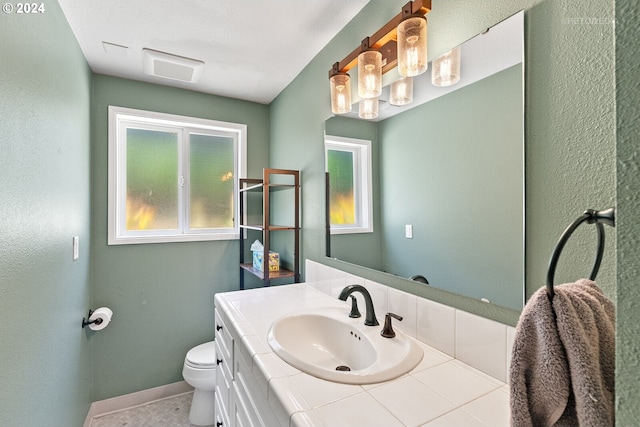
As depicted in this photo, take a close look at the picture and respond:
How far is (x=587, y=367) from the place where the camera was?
1.36ft

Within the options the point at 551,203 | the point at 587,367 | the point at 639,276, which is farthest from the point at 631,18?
the point at 551,203

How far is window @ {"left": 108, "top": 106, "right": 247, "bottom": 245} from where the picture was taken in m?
2.21

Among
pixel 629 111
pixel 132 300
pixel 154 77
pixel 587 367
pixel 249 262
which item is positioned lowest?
pixel 132 300

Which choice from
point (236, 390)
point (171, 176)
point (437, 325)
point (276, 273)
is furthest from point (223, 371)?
point (171, 176)

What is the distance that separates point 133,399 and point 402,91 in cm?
266

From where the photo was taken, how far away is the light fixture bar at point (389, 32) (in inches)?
39.8

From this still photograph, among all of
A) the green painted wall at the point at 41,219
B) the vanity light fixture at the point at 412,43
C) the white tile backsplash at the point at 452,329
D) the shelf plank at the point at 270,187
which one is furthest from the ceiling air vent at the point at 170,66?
the white tile backsplash at the point at 452,329

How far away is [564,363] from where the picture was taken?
0.43 metres

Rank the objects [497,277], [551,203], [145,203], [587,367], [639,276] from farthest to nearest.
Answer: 1. [145,203]
2. [497,277]
3. [551,203]
4. [587,367]
5. [639,276]

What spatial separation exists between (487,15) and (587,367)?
3.15ft

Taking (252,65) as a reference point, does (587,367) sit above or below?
below

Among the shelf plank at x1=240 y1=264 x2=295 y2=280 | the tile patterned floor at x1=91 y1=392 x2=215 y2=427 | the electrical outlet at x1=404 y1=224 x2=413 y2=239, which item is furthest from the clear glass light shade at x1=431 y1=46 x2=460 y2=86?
the tile patterned floor at x1=91 y1=392 x2=215 y2=427

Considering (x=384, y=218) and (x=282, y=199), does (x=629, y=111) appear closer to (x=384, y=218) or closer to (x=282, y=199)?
(x=384, y=218)

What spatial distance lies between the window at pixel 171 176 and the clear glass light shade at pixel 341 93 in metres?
1.26
